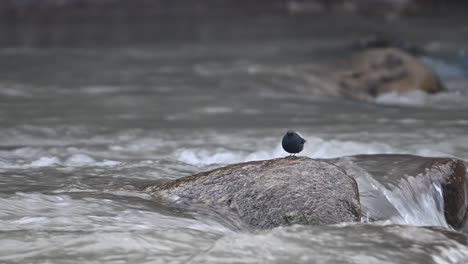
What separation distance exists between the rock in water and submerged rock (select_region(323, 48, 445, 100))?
20.4 feet

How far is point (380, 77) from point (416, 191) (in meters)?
6.34

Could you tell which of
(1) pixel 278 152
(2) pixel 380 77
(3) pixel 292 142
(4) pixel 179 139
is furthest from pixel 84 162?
(2) pixel 380 77

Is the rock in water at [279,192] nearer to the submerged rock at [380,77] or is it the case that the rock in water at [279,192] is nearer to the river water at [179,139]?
the river water at [179,139]

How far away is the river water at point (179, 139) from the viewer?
3865mm

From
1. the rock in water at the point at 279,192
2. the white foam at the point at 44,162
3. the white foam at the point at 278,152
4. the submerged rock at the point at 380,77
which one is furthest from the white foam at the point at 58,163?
the submerged rock at the point at 380,77

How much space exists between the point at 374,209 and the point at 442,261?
1.21 meters

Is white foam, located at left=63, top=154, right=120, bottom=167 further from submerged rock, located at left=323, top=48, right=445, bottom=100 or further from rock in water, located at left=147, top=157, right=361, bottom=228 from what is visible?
submerged rock, located at left=323, top=48, right=445, bottom=100

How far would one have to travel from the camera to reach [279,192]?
4570 mm

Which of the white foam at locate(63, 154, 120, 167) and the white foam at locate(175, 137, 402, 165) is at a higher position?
the white foam at locate(175, 137, 402, 165)

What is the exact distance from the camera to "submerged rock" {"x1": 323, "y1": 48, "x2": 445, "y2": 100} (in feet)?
36.9

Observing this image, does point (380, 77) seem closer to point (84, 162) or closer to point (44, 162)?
point (84, 162)

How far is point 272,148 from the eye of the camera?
24.1 feet

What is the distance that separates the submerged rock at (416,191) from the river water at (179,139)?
34 mm

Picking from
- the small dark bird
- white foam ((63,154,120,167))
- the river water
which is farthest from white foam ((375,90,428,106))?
the small dark bird
